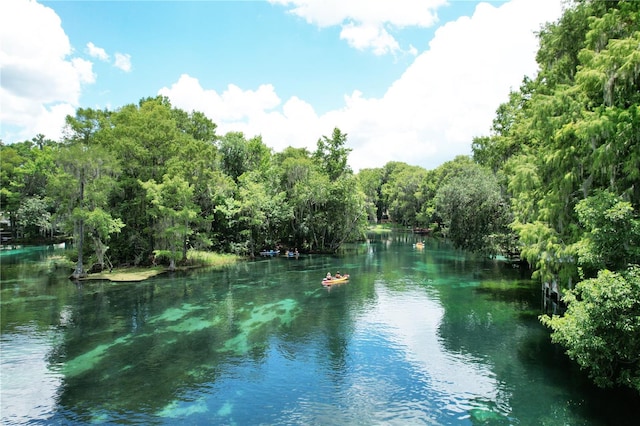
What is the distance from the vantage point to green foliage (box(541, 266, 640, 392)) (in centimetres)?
1244

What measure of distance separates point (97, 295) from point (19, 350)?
38.2ft

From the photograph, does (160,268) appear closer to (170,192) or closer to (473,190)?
(170,192)

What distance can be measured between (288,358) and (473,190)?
32.7 meters

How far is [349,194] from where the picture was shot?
59188 mm

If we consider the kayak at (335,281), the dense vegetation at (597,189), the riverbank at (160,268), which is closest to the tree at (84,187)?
the riverbank at (160,268)

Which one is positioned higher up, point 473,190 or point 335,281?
point 473,190

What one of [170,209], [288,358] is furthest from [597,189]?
[170,209]

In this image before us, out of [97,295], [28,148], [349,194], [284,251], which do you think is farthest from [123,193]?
[28,148]

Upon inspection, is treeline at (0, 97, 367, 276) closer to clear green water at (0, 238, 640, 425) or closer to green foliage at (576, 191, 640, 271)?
clear green water at (0, 238, 640, 425)

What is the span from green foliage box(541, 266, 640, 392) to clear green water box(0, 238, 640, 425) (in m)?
1.72

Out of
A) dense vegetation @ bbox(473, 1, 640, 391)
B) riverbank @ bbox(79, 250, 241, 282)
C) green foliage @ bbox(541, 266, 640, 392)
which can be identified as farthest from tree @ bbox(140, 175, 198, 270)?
green foliage @ bbox(541, 266, 640, 392)

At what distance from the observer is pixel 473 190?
4466cm

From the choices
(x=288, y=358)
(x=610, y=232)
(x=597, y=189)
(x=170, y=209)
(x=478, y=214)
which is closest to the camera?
(x=610, y=232)

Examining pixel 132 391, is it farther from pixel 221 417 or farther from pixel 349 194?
pixel 349 194
